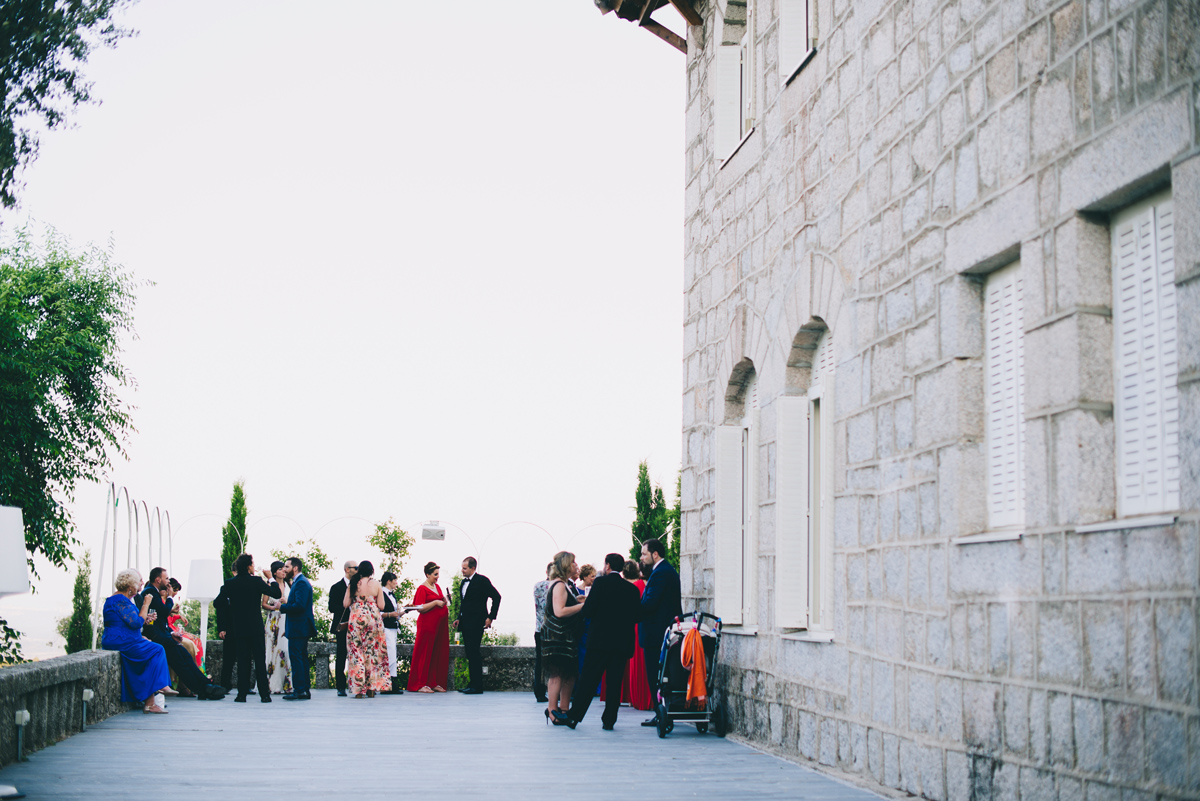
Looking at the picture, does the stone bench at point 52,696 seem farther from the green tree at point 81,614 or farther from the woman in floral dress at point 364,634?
the green tree at point 81,614

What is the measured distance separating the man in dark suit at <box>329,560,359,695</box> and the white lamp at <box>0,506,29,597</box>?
9.31 metres

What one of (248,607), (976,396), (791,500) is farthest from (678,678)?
(248,607)

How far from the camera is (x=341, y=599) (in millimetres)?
17703

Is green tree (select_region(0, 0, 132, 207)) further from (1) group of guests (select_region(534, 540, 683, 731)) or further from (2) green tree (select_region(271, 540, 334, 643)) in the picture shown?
(2) green tree (select_region(271, 540, 334, 643))

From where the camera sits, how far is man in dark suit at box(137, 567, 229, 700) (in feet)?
47.7

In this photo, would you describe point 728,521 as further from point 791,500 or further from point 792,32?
point 792,32

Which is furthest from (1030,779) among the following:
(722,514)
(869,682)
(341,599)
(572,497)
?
(572,497)

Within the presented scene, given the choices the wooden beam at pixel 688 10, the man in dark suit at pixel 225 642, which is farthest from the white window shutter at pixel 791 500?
the man in dark suit at pixel 225 642

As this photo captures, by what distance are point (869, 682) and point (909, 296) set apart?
96.9 inches

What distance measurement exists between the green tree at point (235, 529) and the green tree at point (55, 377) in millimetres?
2584

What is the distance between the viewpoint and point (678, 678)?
11039mm

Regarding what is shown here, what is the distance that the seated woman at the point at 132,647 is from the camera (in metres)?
13.0

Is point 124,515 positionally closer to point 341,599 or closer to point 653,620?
point 341,599

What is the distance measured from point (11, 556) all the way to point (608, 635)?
566cm
